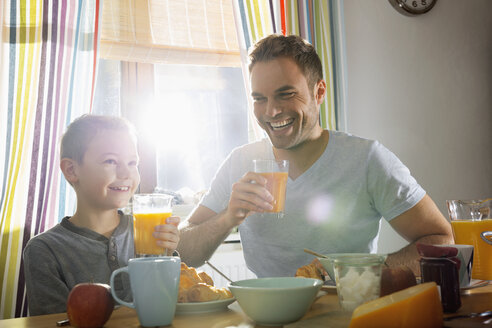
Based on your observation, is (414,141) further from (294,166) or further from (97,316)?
(97,316)

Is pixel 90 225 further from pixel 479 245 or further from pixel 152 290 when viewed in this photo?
pixel 479 245

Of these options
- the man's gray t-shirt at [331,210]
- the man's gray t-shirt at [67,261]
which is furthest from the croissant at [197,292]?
the man's gray t-shirt at [331,210]

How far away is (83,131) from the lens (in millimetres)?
1782

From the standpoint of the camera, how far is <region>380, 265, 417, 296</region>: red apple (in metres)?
0.99

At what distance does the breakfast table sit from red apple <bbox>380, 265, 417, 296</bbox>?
11 cm

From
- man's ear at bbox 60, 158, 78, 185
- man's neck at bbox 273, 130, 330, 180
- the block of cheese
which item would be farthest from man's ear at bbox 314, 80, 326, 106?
the block of cheese

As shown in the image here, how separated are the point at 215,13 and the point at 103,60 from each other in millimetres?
738

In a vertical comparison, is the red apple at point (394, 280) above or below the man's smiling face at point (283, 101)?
below

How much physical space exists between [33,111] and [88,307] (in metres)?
1.61

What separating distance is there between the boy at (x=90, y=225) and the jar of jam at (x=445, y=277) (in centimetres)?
72

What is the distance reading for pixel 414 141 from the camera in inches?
124

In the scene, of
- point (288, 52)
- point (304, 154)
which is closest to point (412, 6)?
point (288, 52)

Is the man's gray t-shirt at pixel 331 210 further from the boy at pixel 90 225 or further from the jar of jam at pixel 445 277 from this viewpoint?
the jar of jam at pixel 445 277

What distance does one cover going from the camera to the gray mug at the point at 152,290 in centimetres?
91
